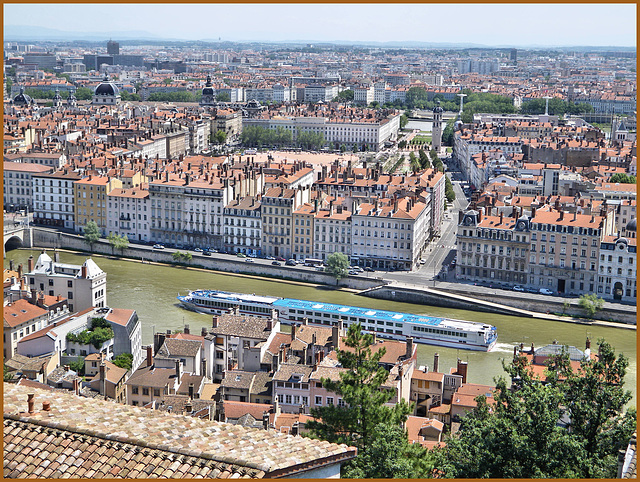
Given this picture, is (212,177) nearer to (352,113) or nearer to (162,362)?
(162,362)

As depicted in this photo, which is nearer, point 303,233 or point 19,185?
point 303,233

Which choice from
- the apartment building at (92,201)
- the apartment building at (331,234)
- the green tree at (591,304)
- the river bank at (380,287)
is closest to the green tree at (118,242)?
the river bank at (380,287)

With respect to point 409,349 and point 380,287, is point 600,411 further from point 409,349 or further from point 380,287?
point 380,287

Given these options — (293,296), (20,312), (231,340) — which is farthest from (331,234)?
(20,312)

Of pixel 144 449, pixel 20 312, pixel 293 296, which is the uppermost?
pixel 144 449

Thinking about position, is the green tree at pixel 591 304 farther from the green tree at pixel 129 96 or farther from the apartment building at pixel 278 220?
the green tree at pixel 129 96

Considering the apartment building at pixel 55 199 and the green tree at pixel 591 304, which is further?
the apartment building at pixel 55 199

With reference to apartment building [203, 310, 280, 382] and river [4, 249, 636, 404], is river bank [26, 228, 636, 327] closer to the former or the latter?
river [4, 249, 636, 404]
